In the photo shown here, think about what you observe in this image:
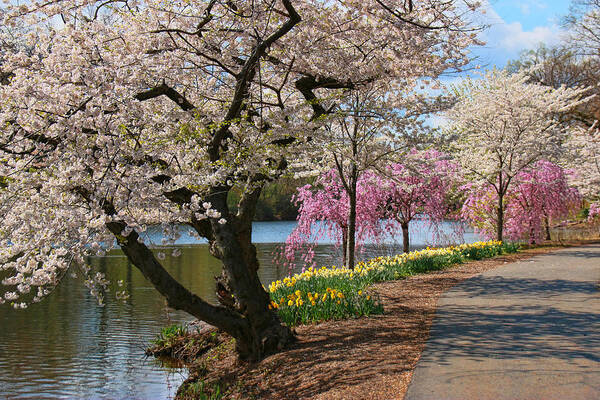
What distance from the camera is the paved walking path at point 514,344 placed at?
4359mm

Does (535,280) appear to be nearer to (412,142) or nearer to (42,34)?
(412,142)

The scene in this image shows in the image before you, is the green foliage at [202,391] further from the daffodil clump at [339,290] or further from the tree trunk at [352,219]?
the tree trunk at [352,219]

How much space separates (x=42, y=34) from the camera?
582 cm

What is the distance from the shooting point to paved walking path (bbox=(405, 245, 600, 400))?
4.36m

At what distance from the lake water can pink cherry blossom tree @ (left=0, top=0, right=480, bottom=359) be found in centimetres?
88

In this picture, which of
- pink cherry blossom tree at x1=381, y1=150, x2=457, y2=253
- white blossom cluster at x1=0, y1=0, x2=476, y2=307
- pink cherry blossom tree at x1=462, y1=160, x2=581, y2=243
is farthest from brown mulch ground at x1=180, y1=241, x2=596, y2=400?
pink cherry blossom tree at x1=462, y1=160, x2=581, y2=243

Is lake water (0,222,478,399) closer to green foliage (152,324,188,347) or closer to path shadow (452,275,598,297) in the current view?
green foliage (152,324,188,347)

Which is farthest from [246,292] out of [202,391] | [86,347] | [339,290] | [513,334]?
[86,347]

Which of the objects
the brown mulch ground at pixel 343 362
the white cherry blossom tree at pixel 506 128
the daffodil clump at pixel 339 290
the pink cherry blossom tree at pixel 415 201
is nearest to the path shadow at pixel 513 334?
the brown mulch ground at pixel 343 362

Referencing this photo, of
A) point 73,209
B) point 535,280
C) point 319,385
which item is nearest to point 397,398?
point 319,385

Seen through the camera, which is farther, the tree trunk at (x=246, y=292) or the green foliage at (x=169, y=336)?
the green foliage at (x=169, y=336)

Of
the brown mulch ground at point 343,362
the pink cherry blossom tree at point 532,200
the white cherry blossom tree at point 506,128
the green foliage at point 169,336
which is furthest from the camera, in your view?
the pink cherry blossom tree at point 532,200

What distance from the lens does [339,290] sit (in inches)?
327

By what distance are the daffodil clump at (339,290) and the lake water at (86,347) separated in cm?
181
